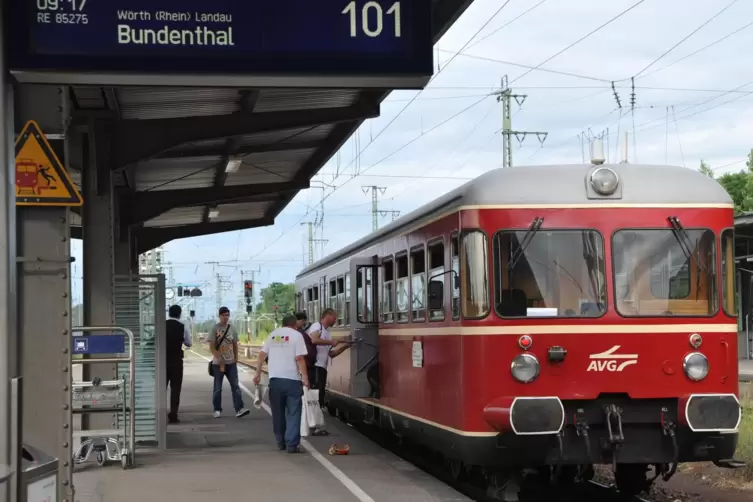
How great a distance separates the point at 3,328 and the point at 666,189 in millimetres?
5982

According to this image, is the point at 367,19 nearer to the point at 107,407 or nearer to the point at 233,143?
the point at 107,407

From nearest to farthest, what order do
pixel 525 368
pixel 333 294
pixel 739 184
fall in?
pixel 525 368
pixel 333 294
pixel 739 184

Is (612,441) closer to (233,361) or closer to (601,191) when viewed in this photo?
(601,191)

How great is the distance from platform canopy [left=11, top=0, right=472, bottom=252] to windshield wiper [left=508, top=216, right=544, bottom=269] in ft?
Answer: 7.54

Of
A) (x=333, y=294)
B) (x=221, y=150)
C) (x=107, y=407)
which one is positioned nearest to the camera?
(x=107, y=407)

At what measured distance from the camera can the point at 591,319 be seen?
9547mm

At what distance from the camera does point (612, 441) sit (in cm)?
920

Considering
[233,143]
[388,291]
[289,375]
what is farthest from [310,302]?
[388,291]

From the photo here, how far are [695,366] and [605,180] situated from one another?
1.71m

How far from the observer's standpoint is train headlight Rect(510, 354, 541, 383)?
9.43m

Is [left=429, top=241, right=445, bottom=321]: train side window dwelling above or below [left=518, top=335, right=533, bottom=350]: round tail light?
above

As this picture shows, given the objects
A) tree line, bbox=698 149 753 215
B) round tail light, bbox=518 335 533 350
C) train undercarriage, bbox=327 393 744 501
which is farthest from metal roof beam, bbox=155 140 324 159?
tree line, bbox=698 149 753 215

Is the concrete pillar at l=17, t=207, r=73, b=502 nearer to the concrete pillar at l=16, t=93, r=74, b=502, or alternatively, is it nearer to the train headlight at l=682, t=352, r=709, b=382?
the concrete pillar at l=16, t=93, r=74, b=502

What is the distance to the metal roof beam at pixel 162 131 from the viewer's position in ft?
45.2
